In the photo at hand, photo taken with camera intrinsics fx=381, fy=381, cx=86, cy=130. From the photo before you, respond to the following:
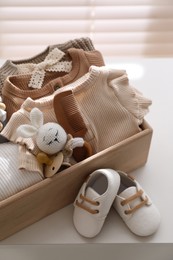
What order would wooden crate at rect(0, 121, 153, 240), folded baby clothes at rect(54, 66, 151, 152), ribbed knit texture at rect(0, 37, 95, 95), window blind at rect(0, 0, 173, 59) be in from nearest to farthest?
wooden crate at rect(0, 121, 153, 240) → folded baby clothes at rect(54, 66, 151, 152) → ribbed knit texture at rect(0, 37, 95, 95) → window blind at rect(0, 0, 173, 59)

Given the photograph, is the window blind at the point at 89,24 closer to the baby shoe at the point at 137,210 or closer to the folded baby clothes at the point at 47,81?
the folded baby clothes at the point at 47,81

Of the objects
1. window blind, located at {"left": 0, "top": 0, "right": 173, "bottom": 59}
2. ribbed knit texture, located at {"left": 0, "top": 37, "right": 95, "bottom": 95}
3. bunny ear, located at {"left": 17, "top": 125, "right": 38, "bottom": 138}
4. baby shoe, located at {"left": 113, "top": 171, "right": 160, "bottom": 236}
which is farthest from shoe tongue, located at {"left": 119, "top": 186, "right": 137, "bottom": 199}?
window blind, located at {"left": 0, "top": 0, "right": 173, "bottom": 59}

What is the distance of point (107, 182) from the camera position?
0.84 m

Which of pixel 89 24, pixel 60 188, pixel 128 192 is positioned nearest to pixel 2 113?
pixel 60 188

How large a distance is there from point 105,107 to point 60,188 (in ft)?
0.74

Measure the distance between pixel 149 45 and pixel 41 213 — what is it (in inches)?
36.9

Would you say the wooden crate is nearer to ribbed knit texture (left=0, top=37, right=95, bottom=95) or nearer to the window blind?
ribbed knit texture (left=0, top=37, right=95, bottom=95)

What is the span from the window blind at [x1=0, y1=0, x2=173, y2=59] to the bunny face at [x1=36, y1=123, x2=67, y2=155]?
0.74 metres

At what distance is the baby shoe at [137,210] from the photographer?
84cm

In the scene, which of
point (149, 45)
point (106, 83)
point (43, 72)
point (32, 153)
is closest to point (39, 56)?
point (43, 72)

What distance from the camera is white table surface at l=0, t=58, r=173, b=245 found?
84 cm

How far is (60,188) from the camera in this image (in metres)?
0.83

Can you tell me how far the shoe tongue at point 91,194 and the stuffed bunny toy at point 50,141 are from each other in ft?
0.26

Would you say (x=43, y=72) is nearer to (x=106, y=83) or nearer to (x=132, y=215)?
(x=106, y=83)
